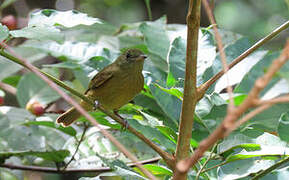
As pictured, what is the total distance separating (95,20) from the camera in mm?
2053

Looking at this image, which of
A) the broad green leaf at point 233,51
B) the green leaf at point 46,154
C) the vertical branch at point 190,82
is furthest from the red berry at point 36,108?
the vertical branch at point 190,82

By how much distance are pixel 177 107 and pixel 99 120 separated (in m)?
0.43

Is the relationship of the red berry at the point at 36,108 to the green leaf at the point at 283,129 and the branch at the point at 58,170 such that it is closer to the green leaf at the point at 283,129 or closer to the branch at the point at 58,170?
the branch at the point at 58,170

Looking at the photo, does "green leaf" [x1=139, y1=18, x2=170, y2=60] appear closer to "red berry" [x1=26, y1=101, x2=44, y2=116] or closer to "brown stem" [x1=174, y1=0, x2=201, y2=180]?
"red berry" [x1=26, y1=101, x2=44, y2=116]

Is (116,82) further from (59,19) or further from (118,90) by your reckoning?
(59,19)

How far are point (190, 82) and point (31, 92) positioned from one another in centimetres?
238

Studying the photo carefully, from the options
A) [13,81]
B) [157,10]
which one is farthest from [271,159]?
[157,10]

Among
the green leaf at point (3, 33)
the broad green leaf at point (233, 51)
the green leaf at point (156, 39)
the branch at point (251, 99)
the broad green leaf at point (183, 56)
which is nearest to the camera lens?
the branch at point (251, 99)

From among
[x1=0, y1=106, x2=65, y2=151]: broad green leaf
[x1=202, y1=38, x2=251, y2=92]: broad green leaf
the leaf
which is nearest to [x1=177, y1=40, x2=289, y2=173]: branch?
the leaf

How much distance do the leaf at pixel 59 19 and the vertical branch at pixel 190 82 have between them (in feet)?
2.28

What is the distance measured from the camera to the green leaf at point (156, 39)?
9.21 feet

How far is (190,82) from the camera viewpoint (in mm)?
1519

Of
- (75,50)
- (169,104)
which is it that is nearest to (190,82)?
(169,104)

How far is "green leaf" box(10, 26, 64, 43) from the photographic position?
1.83 m
